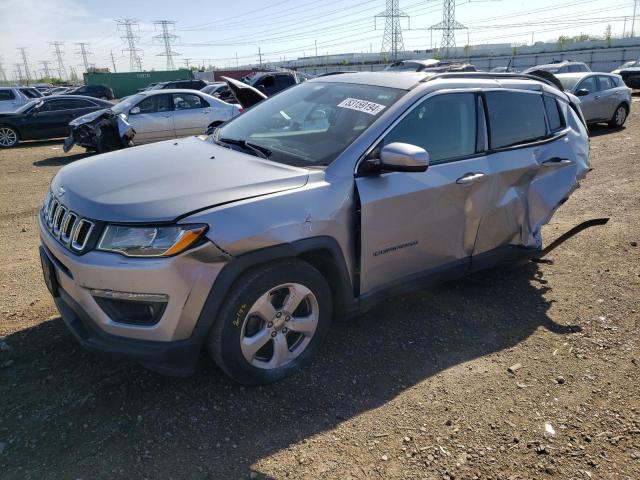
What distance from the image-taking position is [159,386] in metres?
2.88

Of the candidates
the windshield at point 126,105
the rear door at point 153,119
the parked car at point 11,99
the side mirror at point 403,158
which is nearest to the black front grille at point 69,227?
the side mirror at point 403,158

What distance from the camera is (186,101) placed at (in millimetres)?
12211

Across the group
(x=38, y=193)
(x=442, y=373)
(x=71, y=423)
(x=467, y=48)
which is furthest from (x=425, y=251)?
(x=467, y=48)

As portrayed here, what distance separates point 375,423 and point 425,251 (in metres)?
1.19

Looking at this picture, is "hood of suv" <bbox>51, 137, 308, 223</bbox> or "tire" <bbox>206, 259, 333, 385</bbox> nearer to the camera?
"hood of suv" <bbox>51, 137, 308, 223</bbox>

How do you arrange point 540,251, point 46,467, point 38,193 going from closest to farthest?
1. point 46,467
2. point 540,251
3. point 38,193

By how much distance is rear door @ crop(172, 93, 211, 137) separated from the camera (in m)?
12.0

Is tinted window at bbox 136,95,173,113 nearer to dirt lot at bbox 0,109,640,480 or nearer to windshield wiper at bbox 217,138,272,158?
dirt lot at bbox 0,109,640,480

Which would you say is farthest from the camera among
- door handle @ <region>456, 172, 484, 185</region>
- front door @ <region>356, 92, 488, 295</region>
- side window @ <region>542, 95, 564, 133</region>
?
side window @ <region>542, 95, 564, 133</region>

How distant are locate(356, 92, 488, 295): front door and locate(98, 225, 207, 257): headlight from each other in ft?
3.41

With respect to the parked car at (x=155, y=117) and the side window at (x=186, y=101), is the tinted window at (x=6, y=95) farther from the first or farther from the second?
the side window at (x=186, y=101)

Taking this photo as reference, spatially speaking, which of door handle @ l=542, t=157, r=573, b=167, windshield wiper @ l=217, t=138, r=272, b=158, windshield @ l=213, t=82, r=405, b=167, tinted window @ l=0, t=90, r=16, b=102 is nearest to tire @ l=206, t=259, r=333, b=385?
windshield @ l=213, t=82, r=405, b=167

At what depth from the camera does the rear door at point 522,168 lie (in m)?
3.69

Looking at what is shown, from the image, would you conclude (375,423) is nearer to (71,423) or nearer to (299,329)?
(299,329)
